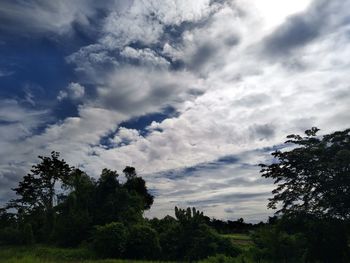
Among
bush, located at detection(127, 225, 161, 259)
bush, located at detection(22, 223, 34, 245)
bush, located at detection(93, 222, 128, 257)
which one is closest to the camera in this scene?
bush, located at detection(93, 222, 128, 257)

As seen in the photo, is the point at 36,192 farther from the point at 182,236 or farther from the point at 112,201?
the point at 182,236

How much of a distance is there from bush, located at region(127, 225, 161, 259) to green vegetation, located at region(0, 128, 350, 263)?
0.07 meters

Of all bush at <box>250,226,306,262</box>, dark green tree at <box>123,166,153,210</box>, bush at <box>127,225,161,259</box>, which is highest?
dark green tree at <box>123,166,153,210</box>

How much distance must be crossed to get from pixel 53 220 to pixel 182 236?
1923cm

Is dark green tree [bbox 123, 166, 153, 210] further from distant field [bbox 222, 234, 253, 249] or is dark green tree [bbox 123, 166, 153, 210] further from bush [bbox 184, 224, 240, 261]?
bush [bbox 184, 224, 240, 261]

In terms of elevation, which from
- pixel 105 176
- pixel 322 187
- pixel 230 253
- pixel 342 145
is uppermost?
pixel 105 176

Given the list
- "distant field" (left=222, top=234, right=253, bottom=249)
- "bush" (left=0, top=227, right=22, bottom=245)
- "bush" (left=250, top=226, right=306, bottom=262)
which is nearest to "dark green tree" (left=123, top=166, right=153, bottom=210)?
"distant field" (left=222, top=234, right=253, bottom=249)

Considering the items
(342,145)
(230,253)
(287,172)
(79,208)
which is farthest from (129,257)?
(342,145)

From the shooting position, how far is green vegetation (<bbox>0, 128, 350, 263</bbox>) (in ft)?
73.2

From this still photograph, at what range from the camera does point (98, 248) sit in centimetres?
3055

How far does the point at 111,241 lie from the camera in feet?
97.9

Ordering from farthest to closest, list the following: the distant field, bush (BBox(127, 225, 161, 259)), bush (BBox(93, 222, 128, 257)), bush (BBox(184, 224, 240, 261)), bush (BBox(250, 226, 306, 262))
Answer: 1. the distant field
2. bush (BBox(127, 225, 161, 259))
3. bush (BBox(93, 222, 128, 257))
4. bush (BBox(184, 224, 240, 261))
5. bush (BBox(250, 226, 306, 262))

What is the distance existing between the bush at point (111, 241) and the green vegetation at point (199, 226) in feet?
0.22

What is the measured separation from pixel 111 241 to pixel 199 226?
6.28 metres
